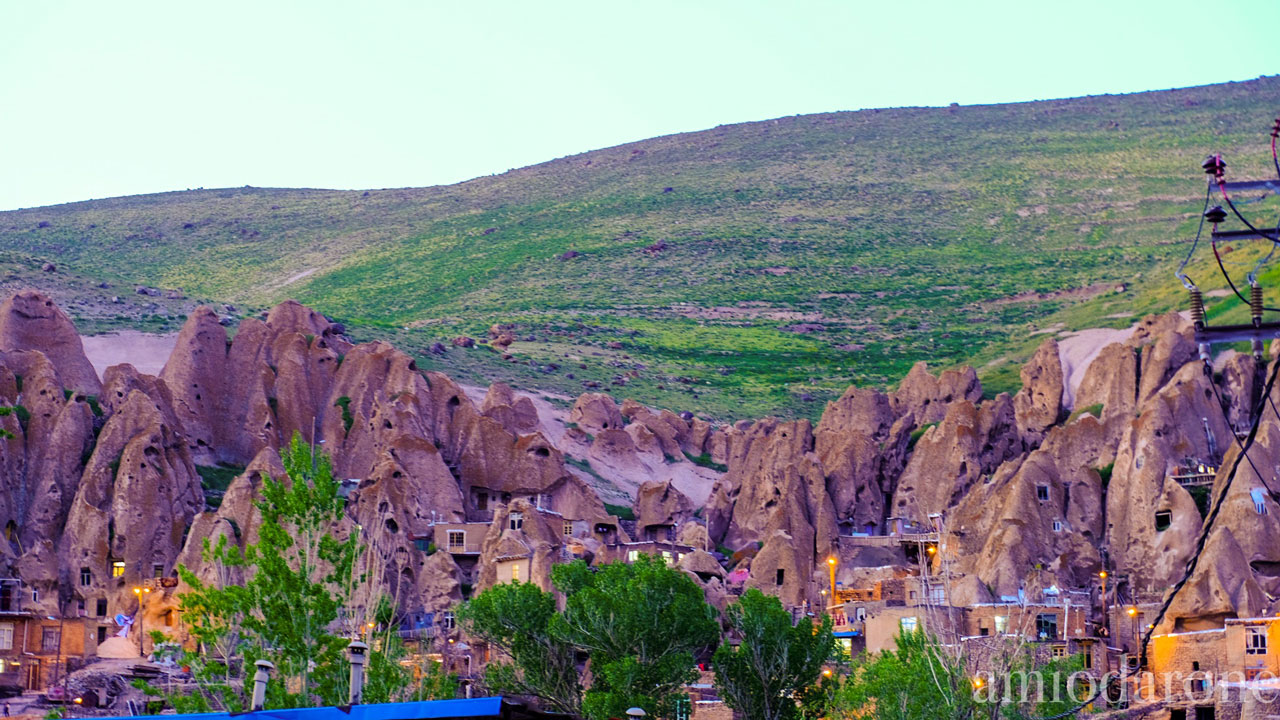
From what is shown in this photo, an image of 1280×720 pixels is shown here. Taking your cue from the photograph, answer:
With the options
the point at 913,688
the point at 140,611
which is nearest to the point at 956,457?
the point at 140,611

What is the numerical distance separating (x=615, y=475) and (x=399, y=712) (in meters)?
82.2

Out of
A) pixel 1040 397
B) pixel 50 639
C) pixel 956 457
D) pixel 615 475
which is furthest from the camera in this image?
pixel 615 475

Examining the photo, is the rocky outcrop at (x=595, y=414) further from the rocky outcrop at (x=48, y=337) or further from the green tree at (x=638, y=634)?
the green tree at (x=638, y=634)

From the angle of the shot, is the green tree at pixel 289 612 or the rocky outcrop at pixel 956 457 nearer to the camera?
the green tree at pixel 289 612

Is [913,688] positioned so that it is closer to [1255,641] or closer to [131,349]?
[1255,641]

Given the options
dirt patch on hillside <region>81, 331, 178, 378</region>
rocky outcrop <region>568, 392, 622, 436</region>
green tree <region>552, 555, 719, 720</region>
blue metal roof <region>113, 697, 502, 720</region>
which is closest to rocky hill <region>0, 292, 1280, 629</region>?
rocky outcrop <region>568, 392, 622, 436</region>

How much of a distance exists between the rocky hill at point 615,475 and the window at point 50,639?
259 inches

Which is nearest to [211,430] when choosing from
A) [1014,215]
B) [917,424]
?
[917,424]

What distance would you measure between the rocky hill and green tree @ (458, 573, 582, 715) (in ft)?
30.7

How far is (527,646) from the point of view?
59.3 m

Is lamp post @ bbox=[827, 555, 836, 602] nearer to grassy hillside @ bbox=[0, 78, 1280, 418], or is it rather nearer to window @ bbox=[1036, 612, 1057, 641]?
window @ bbox=[1036, 612, 1057, 641]

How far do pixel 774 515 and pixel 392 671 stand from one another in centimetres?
4722

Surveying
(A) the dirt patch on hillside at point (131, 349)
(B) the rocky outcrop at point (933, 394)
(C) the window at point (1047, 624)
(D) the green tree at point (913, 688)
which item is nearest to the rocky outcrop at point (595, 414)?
(B) the rocky outcrop at point (933, 394)

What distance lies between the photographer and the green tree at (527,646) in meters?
57.2
